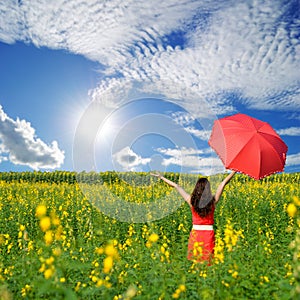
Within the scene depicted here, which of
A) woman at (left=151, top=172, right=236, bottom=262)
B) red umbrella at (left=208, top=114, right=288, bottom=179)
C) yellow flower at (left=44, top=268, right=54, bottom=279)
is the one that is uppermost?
red umbrella at (left=208, top=114, right=288, bottom=179)

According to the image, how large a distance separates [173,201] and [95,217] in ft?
7.41

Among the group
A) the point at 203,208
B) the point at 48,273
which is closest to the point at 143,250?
the point at 203,208

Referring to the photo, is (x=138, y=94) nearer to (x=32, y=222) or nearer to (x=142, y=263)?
(x=142, y=263)

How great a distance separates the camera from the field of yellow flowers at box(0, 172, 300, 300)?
2.97 metres

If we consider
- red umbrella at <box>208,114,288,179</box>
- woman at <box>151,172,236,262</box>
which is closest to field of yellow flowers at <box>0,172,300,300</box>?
woman at <box>151,172,236,262</box>

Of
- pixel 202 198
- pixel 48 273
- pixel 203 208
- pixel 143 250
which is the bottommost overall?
pixel 48 273

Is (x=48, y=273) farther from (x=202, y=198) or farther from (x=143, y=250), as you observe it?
(x=202, y=198)

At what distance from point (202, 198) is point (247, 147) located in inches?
37.6

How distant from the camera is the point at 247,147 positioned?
17.3 ft

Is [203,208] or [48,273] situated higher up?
[203,208]

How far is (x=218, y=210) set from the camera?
990 cm

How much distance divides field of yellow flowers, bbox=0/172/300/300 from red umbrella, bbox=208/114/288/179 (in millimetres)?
645

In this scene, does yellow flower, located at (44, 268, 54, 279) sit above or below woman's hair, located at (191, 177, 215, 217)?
below

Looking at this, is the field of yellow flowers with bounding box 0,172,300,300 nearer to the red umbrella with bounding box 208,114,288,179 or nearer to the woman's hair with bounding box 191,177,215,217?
the woman's hair with bounding box 191,177,215,217
